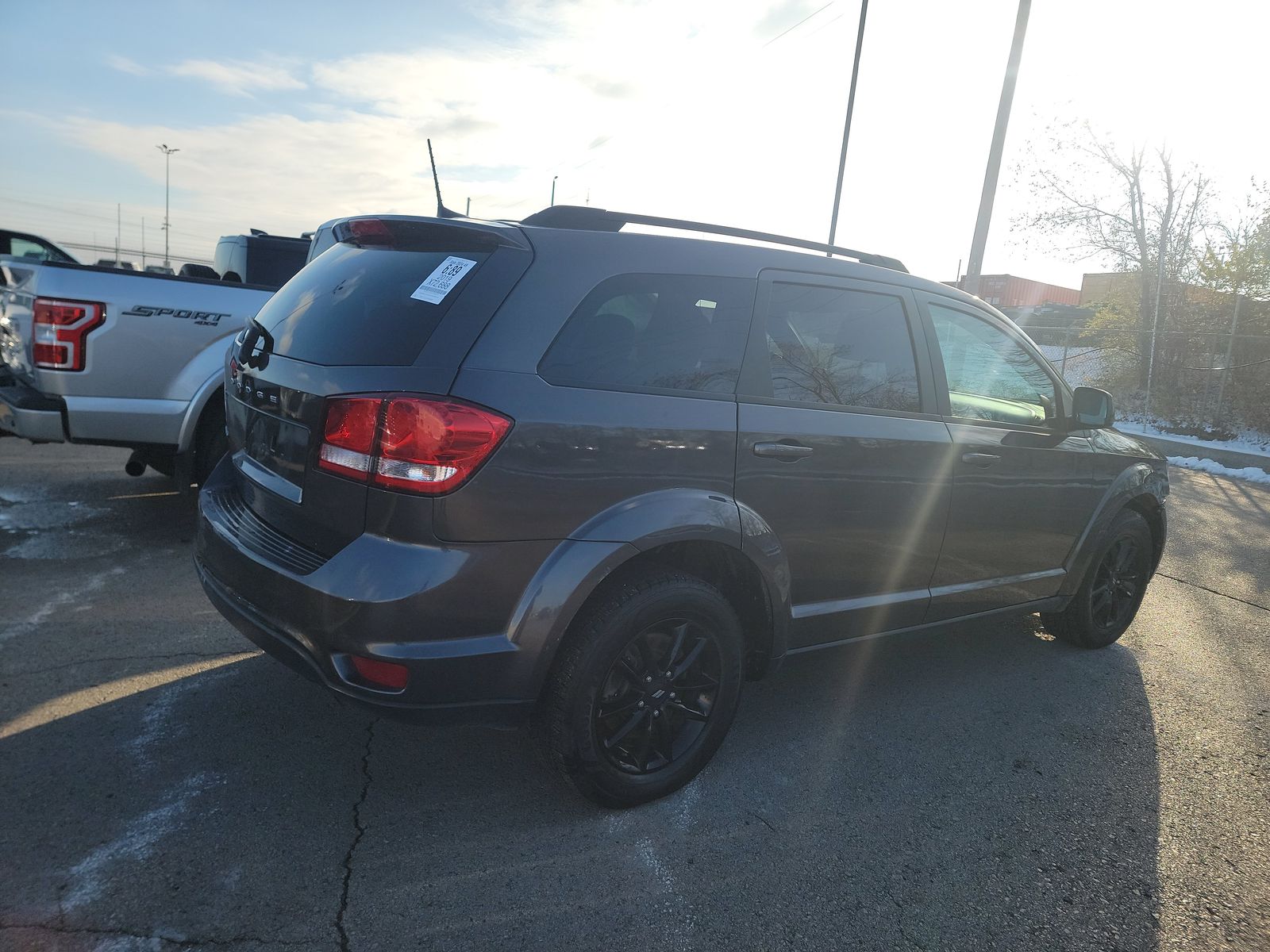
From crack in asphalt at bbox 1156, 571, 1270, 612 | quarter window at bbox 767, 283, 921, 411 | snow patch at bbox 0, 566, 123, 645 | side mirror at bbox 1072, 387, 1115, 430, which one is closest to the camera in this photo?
quarter window at bbox 767, 283, 921, 411

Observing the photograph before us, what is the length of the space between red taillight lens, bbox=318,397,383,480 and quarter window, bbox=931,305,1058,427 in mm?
2364

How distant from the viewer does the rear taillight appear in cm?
223

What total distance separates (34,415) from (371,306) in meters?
3.26

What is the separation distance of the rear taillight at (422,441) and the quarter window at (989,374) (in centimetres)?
214

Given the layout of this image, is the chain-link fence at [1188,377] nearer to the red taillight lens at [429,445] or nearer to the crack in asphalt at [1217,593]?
the crack in asphalt at [1217,593]

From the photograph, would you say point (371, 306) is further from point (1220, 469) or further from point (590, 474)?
point (1220, 469)

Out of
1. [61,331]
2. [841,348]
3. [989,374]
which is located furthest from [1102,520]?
[61,331]

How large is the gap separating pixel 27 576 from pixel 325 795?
9.19 ft

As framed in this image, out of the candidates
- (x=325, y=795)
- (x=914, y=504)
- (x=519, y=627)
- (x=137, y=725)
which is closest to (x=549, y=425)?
(x=519, y=627)

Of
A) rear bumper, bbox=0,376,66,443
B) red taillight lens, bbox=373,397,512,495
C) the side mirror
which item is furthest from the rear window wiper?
the side mirror

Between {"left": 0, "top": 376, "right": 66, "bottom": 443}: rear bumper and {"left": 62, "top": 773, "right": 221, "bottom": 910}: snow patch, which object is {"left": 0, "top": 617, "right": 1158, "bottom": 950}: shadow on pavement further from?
{"left": 0, "top": 376, "right": 66, "bottom": 443}: rear bumper

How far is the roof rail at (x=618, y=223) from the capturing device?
109 inches

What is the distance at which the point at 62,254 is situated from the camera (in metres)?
13.1

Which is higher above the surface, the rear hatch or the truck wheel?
the rear hatch
